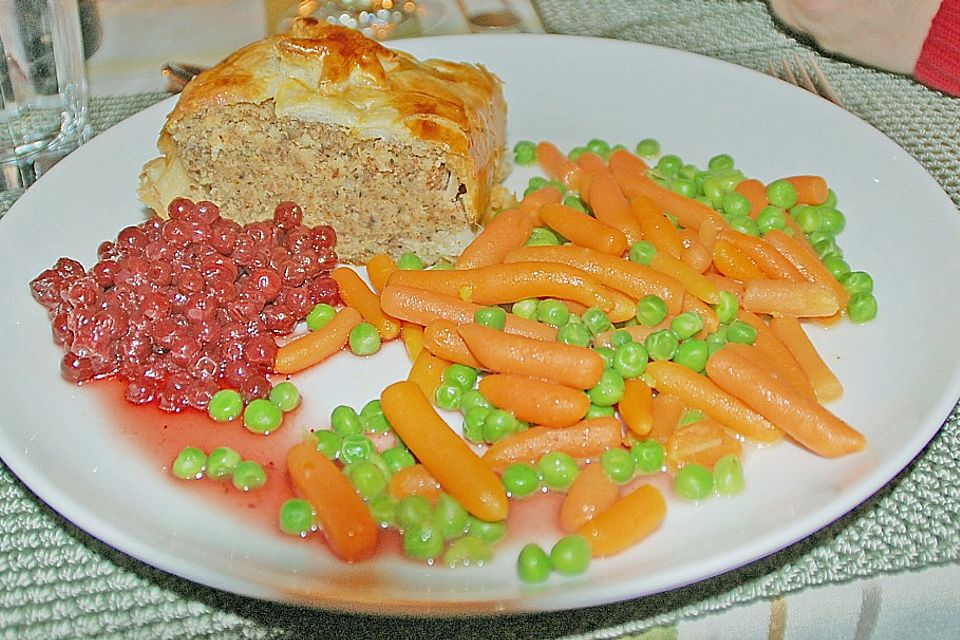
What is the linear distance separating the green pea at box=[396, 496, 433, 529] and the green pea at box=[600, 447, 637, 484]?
508mm

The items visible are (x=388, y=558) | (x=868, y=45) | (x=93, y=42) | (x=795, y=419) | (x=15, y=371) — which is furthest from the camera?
(x=93, y=42)

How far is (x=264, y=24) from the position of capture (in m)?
5.50

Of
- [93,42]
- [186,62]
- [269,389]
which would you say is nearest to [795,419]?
[269,389]

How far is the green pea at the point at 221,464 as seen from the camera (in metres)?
2.96

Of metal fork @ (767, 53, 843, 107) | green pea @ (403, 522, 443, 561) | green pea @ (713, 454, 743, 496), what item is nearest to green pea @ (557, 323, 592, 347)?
green pea @ (713, 454, 743, 496)

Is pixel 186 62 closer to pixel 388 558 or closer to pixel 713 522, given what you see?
pixel 388 558

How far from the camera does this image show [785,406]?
287 centimetres

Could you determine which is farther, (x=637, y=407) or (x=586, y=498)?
(x=637, y=407)

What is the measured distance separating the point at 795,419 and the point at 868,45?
273cm

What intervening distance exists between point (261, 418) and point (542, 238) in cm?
130

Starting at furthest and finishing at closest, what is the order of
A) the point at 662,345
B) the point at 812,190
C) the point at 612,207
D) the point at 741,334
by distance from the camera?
1. the point at 812,190
2. the point at 612,207
3. the point at 741,334
4. the point at 662,345

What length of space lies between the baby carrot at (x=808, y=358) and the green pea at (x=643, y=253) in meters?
0.46

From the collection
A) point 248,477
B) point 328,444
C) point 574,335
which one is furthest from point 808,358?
point 248,477

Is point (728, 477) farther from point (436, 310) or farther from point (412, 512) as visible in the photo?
point (436, 310)
